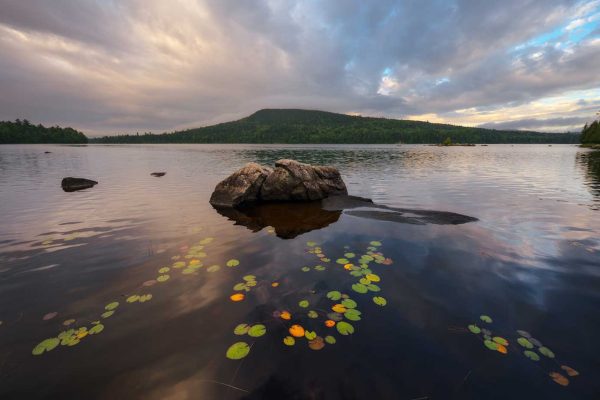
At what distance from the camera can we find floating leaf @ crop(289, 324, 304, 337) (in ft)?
16.5

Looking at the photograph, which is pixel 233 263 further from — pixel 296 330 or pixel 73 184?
pixel 73 184

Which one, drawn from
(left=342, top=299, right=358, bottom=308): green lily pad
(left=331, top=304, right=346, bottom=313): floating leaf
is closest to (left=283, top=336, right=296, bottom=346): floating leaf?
(left=331, top=304, right=346, bottom=313): floating leaf

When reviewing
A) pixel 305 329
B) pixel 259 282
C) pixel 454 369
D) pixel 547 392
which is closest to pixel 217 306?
pixel 259 282

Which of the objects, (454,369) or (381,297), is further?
(381,297)

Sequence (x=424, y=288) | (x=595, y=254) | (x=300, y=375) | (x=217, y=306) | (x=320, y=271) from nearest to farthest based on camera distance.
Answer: (x=300, y=375) < (x=217, y=306) < (x=424, y=288) < (x=320, y=271) < (x=595, y=254)

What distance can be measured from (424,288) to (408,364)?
275 cm

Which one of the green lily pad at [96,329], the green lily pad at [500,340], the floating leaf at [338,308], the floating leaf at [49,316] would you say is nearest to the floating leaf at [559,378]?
the green lily pad at [500,340]

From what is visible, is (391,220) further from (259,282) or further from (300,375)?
(300,375)

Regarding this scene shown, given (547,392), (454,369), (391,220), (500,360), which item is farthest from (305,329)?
(391,220)

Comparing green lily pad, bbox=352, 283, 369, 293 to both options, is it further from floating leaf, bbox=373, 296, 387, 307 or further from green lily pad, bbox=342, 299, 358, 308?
green lily pad, bbox=342, 299, 358, 308

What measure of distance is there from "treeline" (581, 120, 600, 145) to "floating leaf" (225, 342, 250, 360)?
172827 millimetres

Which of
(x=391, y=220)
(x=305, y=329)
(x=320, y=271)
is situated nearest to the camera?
(x=305, y=329)

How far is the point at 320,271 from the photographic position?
7.59 metres

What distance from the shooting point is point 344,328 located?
5.19 meters
